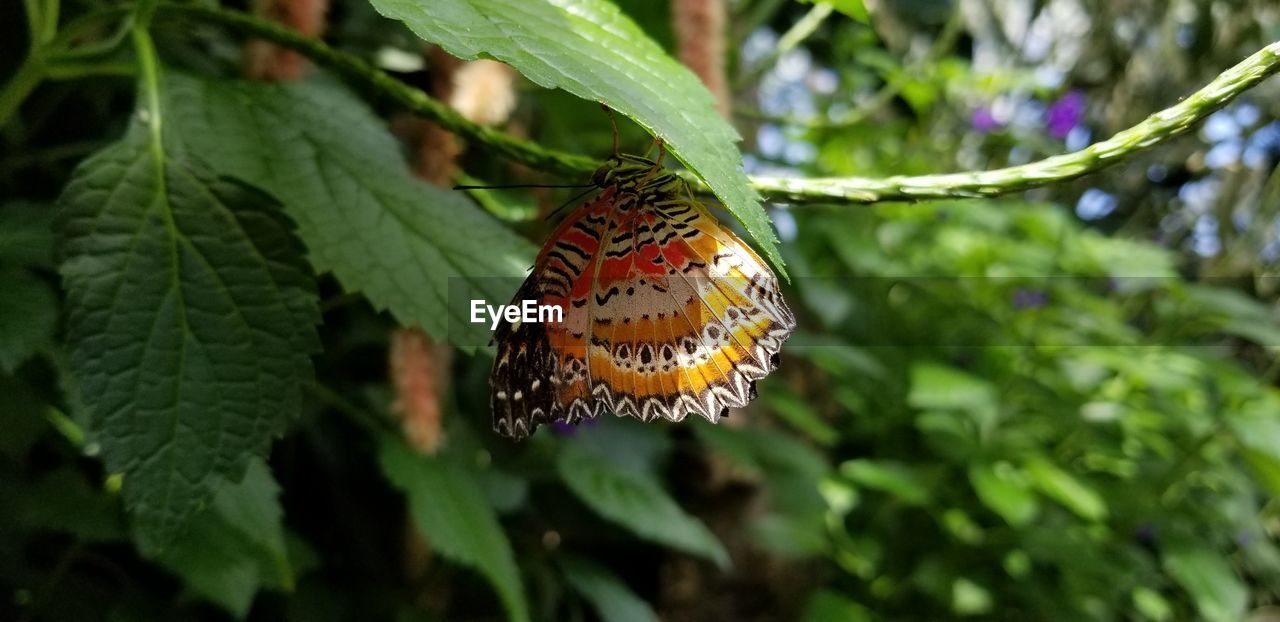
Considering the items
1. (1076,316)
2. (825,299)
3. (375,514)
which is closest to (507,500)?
(375,514)

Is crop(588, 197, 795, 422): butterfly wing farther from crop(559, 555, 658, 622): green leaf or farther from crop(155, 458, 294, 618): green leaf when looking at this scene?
crop(559, 555, 658, 622): green leaf

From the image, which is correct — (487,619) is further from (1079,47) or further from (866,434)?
(1079,47)

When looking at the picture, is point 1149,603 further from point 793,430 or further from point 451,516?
point 451,516

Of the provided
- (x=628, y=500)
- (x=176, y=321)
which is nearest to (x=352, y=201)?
(x=176, y=321)

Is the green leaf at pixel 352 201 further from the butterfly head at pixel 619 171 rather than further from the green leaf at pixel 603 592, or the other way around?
the green leaf at pixel 603 592

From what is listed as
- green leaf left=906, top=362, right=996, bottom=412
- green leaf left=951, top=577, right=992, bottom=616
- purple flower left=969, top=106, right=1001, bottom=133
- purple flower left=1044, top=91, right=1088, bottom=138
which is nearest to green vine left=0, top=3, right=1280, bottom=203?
green leaf left=906, top=362, right=996, bottom=412

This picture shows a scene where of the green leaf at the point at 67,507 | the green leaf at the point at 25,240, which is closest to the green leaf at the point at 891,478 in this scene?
the green leaf at the point at 67,507
